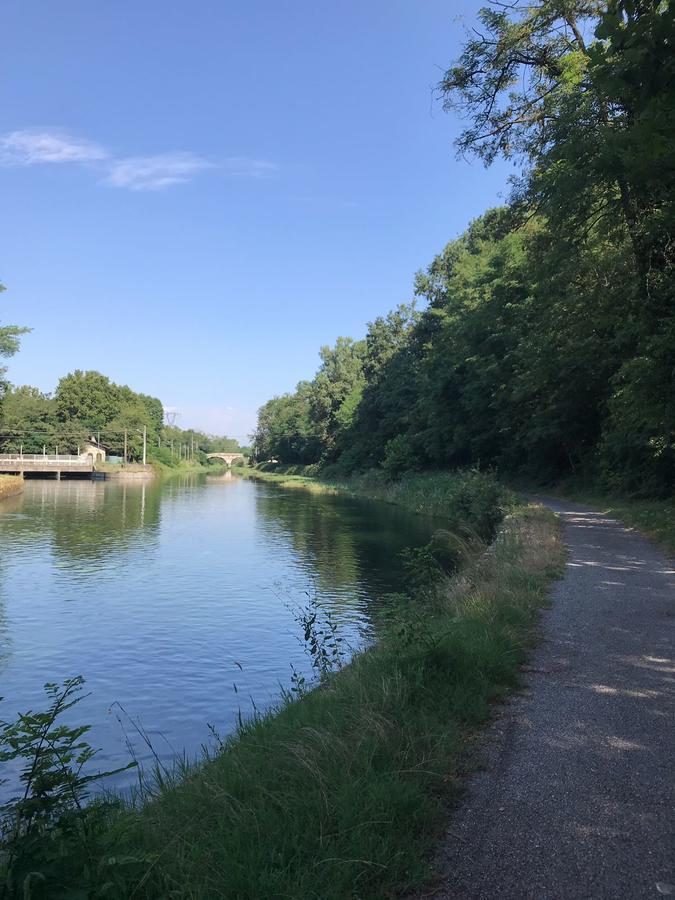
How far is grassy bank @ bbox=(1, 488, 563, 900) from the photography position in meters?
2.98

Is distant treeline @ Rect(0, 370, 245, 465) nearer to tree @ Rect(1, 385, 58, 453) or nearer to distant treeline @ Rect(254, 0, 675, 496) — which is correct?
tree @ Rect(1, 385, 58, 453)

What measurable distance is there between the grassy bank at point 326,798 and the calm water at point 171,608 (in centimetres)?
307

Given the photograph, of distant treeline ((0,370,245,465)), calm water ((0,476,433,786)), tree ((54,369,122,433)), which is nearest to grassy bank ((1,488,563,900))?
calm water ((0,476,433,786))

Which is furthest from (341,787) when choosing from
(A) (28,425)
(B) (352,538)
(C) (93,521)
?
(A) (28,425)

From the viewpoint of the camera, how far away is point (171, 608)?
14273 mm

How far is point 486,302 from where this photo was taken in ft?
124

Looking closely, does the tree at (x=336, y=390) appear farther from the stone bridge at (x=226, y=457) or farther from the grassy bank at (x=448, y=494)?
the stone bridge at (x=226, y=457)

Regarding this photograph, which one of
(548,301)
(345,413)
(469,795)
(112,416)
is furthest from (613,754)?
(112,416)

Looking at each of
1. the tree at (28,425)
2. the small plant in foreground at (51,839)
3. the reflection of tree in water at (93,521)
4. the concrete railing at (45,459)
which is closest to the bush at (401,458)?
the reflection of tree in water at (93,521)

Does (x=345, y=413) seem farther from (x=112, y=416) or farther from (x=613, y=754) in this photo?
(x=613, y=754)

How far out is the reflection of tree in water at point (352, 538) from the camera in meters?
17.6

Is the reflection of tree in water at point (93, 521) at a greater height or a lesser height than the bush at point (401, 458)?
lesser

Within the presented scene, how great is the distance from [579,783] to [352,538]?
21931mm

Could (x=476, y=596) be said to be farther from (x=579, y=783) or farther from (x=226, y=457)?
(x=226, y=457)
